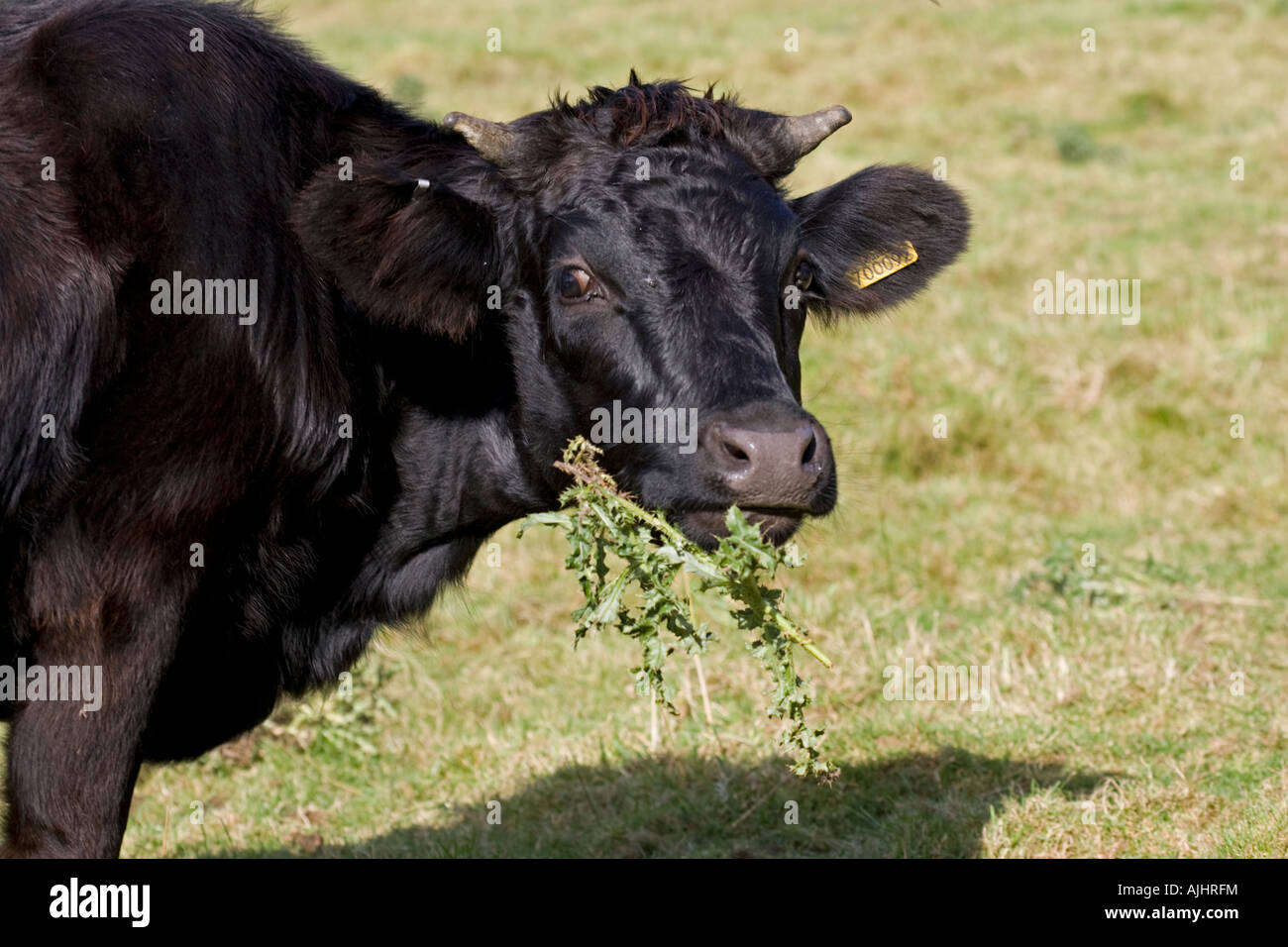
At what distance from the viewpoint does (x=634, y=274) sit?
4.38 m

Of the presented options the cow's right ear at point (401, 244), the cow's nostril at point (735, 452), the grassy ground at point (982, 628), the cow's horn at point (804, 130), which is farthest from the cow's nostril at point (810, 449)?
the grassy ground at point (982, 628)

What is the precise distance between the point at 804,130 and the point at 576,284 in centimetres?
101

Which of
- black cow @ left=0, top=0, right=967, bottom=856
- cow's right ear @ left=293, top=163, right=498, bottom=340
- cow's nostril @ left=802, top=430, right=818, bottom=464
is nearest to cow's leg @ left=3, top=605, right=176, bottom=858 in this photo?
black cow @ left=0, top=0, right=967, bottom=856

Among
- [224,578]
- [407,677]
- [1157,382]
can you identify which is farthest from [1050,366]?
[224,578]

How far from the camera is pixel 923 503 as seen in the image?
911cm

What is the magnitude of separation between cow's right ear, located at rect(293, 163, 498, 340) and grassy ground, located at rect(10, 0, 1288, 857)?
94 centimetres

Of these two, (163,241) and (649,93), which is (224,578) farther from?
(649,93)

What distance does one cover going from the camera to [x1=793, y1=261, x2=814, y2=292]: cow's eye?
477 cm

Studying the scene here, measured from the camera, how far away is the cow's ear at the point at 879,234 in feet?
17.2

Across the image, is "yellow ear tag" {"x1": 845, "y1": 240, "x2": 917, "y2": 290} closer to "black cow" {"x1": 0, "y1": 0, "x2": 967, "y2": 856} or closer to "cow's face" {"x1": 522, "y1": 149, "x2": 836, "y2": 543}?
"black cow" {"x1": 0, "y1": 0, "x2": 967, "y2": 856}

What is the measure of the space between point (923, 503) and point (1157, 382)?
2.09 meters

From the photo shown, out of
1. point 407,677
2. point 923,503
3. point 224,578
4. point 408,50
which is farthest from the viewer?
point 408,50

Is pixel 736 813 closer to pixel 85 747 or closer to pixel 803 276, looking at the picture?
pixel 803 276

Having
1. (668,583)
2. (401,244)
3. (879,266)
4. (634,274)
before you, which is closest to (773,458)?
(668,583)
